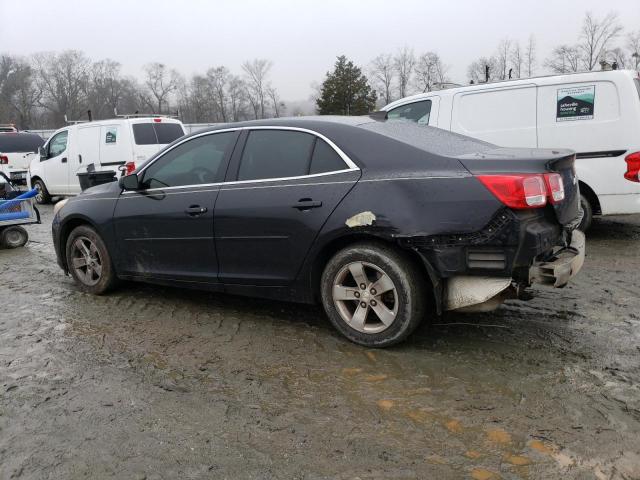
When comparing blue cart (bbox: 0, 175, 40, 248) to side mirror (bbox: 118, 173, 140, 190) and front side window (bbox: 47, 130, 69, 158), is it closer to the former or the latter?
side mirror (bbox: 118, 173, 140, 190)

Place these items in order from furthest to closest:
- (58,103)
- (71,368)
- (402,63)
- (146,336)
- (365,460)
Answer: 1. (58,103)
2. (402,63)
3. (146,336)
4. (71,368)
5. (365,460)

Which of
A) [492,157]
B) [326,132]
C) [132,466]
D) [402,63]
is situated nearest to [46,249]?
[326,132]

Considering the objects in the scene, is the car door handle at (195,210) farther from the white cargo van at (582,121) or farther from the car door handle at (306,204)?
the white cargo van at (582,121)

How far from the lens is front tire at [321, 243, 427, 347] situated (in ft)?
11.6

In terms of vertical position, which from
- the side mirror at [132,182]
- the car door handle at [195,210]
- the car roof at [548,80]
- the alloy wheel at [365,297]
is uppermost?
the car roof at [548,80]

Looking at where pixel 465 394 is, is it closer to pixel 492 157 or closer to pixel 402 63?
pixel 492 157

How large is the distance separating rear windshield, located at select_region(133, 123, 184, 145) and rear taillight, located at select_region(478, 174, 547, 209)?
9609 millimetres

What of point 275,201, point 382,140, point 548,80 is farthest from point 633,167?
point 275,201

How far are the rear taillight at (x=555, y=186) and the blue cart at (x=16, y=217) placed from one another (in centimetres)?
735

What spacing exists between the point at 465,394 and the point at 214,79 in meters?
88.4

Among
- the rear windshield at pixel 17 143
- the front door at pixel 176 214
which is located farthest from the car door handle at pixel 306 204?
the rear windshield at pixel 17 143

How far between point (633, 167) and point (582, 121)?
2.60 feet

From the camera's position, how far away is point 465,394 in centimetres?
311

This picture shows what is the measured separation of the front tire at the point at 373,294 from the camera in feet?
11.6
